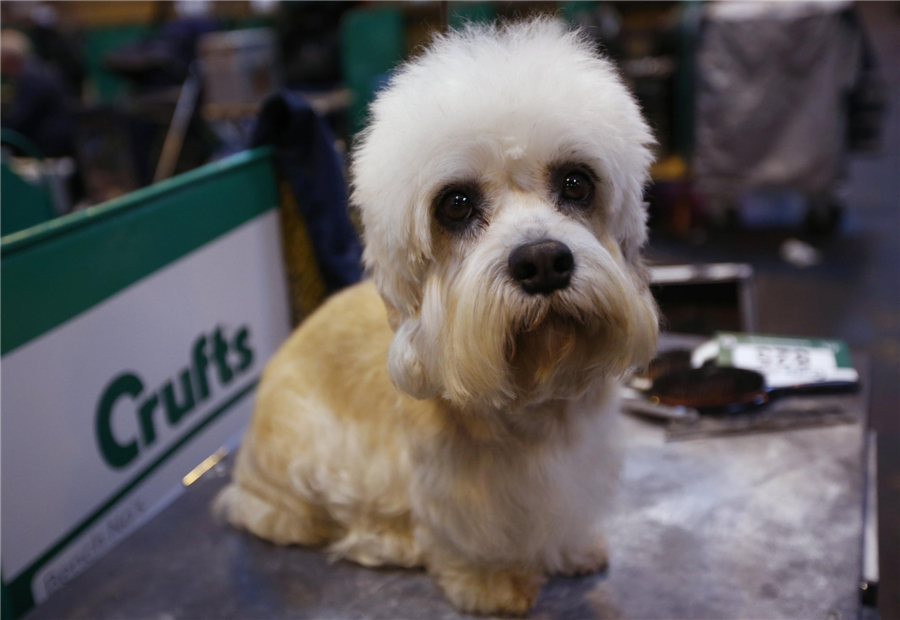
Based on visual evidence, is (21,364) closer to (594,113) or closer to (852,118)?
(594,113)

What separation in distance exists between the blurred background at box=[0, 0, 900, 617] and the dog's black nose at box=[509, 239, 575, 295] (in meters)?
2.39

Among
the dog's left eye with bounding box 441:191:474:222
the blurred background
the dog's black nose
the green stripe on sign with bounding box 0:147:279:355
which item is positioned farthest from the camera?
the blurred background

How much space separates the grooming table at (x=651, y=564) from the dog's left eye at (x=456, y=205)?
0.68 m

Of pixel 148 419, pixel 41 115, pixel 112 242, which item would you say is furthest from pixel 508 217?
pixel 41 115

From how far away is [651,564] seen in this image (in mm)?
1319

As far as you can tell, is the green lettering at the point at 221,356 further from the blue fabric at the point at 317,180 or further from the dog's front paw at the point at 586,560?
the dog's front paw at the point at 586,560

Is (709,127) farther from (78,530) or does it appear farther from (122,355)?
(78,530)

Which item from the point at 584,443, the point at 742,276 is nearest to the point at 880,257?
the point at 742,276

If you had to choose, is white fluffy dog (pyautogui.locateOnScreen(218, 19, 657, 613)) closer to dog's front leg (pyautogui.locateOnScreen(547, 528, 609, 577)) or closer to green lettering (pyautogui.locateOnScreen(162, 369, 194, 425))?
dog's front leg (pyautogui.locateOnScreen(547, 528, 609, 577))

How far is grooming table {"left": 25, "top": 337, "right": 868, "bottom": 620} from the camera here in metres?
1.24

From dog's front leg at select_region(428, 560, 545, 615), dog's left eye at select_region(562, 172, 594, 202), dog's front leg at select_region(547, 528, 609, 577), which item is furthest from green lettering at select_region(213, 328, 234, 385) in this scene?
dog's left eye at select_region(562, 172, 594, 202)

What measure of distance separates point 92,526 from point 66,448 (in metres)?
0.21

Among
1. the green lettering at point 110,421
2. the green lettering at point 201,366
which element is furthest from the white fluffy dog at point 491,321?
the green lettering at point 201,366

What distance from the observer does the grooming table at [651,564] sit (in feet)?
4.06
